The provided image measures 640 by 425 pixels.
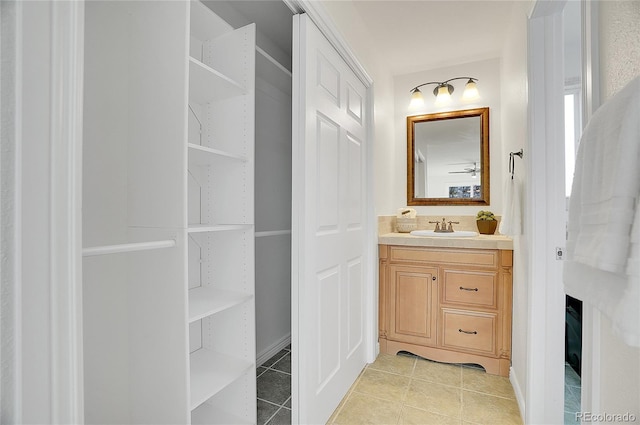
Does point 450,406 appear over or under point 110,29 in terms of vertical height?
under

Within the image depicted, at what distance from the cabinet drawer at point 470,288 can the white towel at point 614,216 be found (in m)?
1.70

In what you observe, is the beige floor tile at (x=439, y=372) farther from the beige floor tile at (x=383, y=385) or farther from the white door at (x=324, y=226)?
the white door at (x=324, y=226)

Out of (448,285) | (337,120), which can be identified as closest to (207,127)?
(337,120)

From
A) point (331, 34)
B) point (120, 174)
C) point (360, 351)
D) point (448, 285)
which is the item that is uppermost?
point (331, 34)

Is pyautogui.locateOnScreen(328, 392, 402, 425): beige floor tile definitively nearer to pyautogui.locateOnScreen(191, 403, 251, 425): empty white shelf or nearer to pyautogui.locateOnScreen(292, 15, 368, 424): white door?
pyautogui.locateOnScreen(292, 15, 368, 424): white door

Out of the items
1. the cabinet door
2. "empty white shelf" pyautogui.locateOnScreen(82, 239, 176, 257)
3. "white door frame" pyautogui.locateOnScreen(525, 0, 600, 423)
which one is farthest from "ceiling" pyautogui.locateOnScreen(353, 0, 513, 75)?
"empty white shelf" pyautogui.locateOnScreen(82, 239, 176, 257)

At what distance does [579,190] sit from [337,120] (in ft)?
4.34

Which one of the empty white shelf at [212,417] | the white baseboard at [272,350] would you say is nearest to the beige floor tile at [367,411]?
the empty white shelf at [212,417]

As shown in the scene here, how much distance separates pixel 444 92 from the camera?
2.79 meters

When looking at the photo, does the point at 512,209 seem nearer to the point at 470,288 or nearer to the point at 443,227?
the point at 470,288

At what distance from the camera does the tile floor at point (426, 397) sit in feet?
5.67

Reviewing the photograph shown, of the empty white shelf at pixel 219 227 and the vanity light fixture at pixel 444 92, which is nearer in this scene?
the empty white shelf at pixel 219 227

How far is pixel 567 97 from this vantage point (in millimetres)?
2764

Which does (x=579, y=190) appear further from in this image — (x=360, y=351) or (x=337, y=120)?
(x=360, y=351)
